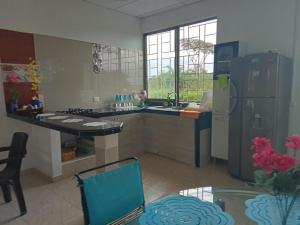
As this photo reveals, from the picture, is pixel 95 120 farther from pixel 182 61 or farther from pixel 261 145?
pixel 182 61

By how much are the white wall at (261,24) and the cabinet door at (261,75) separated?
57cm

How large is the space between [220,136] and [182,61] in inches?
64.4

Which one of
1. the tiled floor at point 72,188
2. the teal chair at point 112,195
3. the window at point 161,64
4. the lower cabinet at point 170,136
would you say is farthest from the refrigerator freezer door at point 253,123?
the teal chair at point 112,195

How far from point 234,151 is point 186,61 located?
193 centimetres

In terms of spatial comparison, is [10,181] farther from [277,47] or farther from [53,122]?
[277,47]

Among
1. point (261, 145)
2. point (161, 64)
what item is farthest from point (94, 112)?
point (261, 145)

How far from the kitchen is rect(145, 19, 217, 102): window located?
62mm

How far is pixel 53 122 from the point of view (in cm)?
238

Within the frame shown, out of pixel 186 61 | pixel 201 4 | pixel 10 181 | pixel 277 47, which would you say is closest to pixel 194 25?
pixel 201 4

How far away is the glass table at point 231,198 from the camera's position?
113 cm

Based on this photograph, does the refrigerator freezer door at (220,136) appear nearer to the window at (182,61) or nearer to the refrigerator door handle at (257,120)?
the refrigerator door handle at (257,120)

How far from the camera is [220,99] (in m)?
3.41

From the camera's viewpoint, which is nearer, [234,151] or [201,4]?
[234,151]

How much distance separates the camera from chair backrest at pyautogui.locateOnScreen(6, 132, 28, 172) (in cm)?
222
